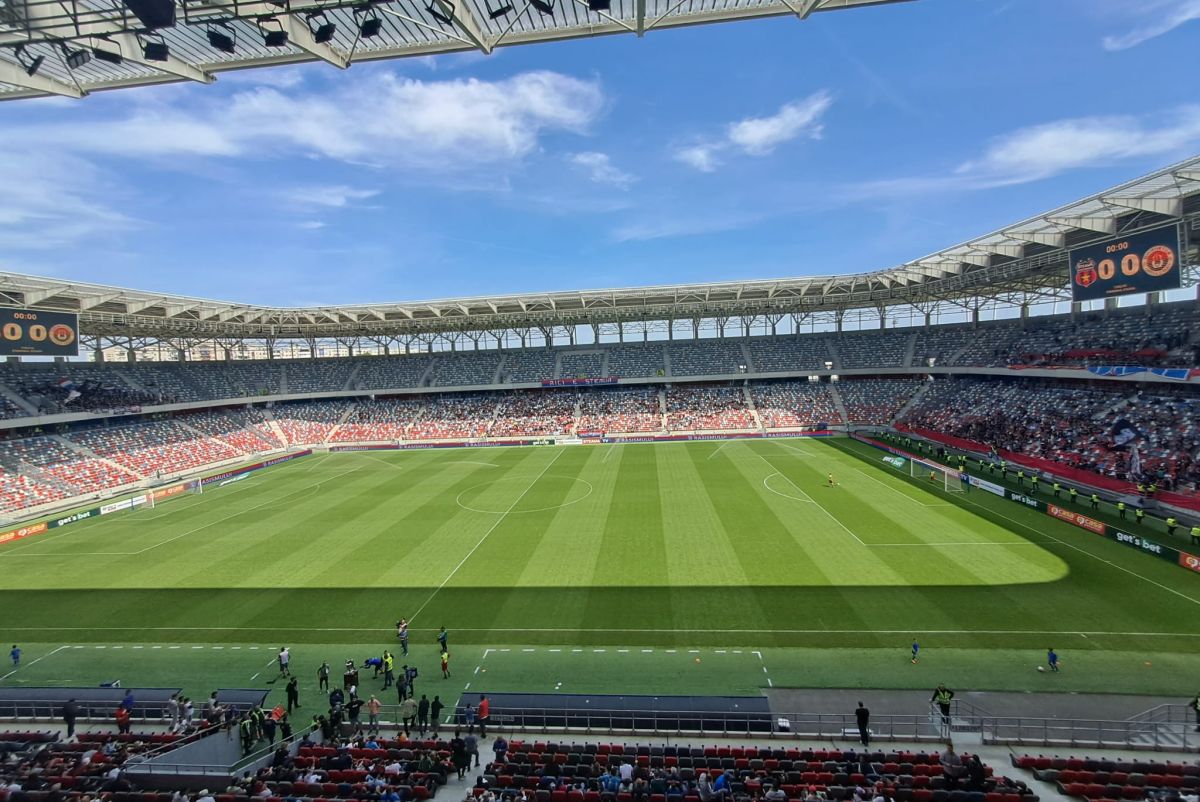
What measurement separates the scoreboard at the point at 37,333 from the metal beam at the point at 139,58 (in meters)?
32.8

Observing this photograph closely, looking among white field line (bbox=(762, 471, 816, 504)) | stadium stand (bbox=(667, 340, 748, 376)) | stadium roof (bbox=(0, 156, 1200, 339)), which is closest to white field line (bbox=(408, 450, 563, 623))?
white field line (bbox=(762, 471, 816, 504))

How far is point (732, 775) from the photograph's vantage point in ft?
29.8

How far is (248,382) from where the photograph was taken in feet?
196

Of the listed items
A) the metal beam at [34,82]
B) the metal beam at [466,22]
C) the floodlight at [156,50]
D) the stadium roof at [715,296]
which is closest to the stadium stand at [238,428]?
the stadium roof at [715,296]

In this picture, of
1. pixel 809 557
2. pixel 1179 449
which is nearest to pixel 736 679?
pixel 809 557

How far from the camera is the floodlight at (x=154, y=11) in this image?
26.0ft

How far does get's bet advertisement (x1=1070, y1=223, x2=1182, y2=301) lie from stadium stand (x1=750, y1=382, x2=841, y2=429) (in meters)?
26.5

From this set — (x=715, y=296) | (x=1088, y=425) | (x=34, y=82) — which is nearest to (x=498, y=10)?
(x=34, y=82)

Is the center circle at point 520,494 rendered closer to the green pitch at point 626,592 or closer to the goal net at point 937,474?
the green pitch at point 626,592

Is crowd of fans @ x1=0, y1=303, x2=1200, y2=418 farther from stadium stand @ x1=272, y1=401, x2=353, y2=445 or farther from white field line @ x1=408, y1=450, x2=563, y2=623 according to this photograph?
white field line @ x1=408, y1=450, x2=563, y2=623

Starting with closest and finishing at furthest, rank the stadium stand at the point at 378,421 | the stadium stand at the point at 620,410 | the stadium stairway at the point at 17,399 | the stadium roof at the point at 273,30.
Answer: the stadium roof at the point at 273,30 < the stadium stairway at the point at 17,399 < the stadium stand at the point at 620,410 < the stadium stand at the point at 378,421

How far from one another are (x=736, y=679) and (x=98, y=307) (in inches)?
1863

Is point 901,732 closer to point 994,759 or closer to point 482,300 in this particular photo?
point 994,759

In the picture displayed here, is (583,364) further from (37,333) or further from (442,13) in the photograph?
(442,13)
